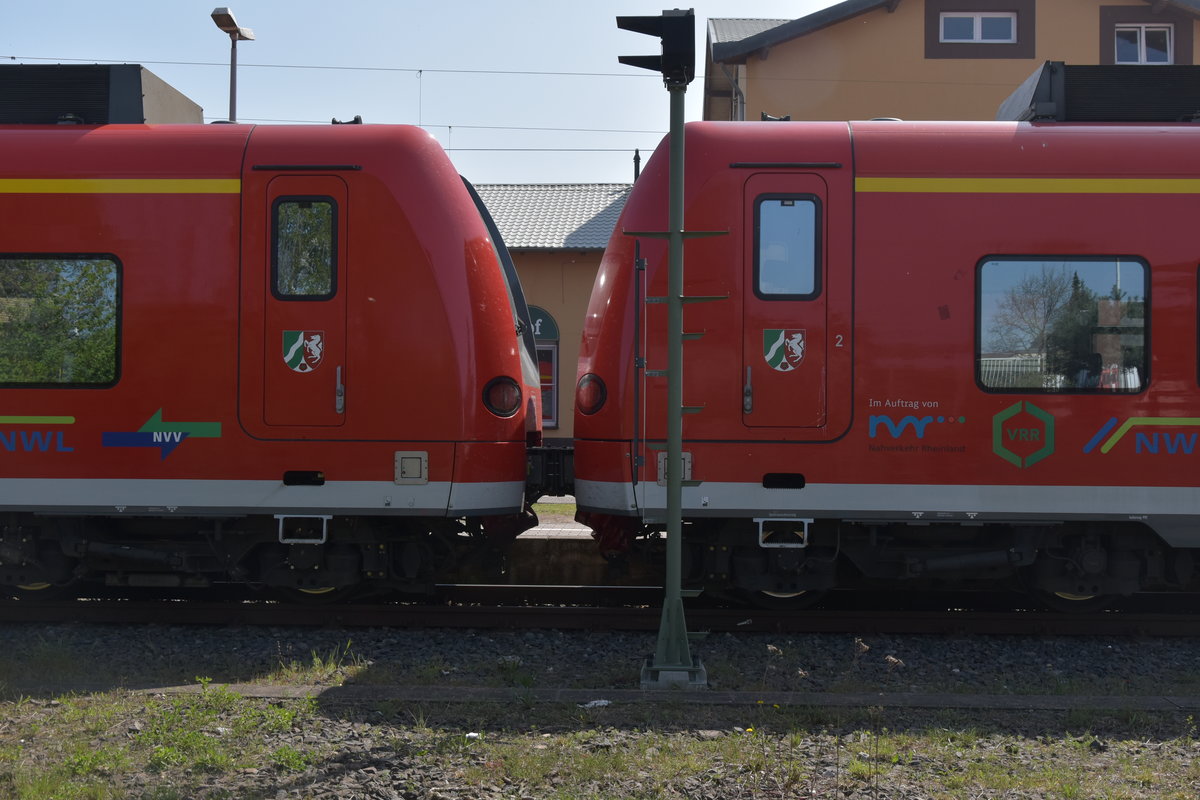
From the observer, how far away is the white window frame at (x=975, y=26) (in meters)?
20.5

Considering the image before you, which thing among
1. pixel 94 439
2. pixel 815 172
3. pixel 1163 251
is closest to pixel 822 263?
pixel 815 172

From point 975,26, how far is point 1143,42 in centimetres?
376

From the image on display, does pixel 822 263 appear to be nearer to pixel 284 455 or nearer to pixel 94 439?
pixel 284 455

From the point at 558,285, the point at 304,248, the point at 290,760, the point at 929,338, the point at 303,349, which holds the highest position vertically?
the point at 558,285

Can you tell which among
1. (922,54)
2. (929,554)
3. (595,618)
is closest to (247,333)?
(595,618)

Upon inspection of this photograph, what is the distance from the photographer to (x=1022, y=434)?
6.26 meters

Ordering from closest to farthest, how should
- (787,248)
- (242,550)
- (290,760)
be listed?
1. (290,760)
2. (787,248)
3. (242,550)

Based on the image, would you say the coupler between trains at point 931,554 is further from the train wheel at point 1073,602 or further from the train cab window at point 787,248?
the train cab window at point 787,248

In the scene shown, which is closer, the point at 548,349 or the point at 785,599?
the point at 785,599

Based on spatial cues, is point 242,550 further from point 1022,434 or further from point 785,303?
point 1022,434

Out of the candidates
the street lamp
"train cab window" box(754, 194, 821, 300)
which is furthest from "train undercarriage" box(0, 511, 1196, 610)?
the street lamp

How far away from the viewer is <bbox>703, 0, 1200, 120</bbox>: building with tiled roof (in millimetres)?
20297

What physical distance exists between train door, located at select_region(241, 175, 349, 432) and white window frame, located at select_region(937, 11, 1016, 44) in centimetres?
1762

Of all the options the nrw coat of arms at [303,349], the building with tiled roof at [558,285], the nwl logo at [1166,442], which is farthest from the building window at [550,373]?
the nwl logo at [1166,442]
